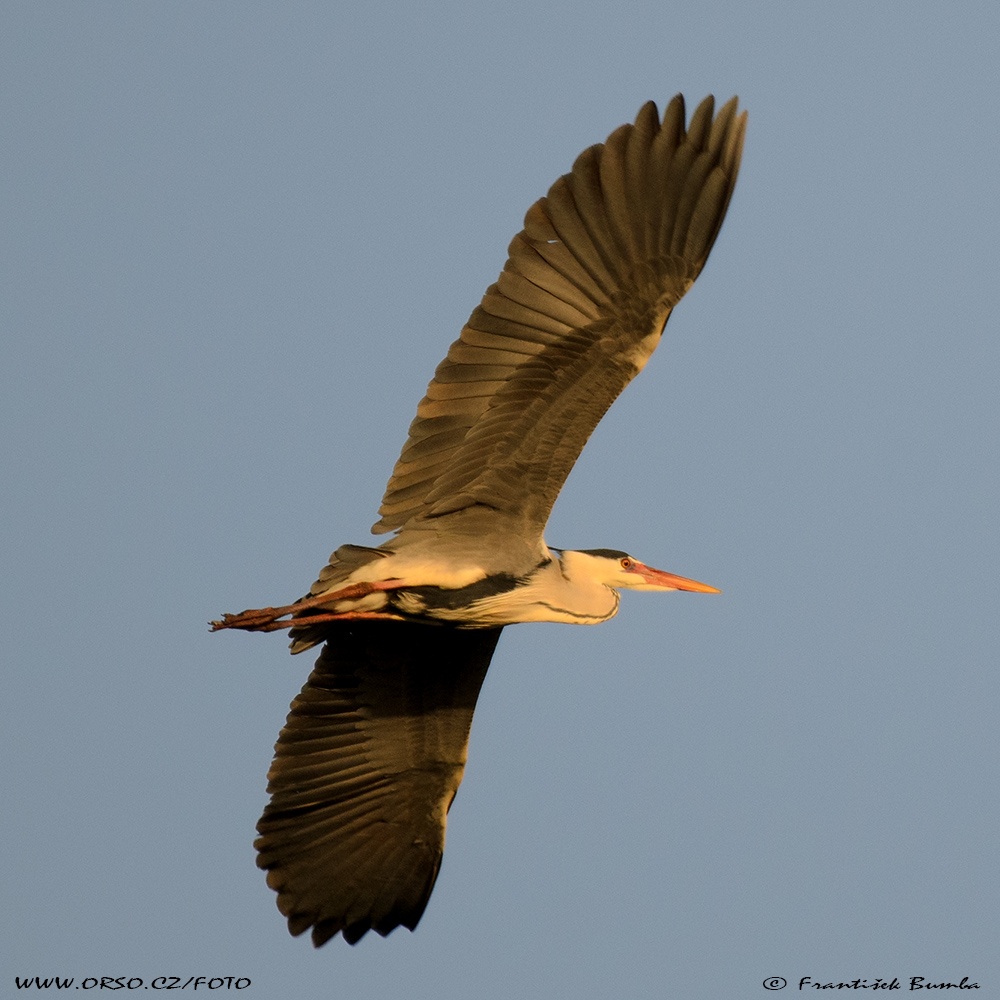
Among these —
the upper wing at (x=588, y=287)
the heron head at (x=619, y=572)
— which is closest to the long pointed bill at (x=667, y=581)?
the heron head at (x=619, y=572)

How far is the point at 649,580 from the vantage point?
33.2ft

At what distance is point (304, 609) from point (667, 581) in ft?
8.11

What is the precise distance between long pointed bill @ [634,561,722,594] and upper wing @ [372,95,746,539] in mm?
1375

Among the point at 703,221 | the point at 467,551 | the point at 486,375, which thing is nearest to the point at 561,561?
the point at 467,551

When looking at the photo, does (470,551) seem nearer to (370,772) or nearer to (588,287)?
(588,287)

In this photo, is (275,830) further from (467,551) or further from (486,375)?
(486,375)

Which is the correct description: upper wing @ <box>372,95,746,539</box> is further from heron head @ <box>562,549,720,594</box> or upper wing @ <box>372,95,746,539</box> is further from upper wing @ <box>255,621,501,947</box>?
upper wing @ <box>255,621,501,947</box>

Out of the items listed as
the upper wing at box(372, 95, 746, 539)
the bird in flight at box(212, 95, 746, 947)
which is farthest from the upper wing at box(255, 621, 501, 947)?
the upper wing at box(372, 95, 746, 539)

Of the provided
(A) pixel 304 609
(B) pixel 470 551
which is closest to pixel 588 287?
(B) pixel 470 551

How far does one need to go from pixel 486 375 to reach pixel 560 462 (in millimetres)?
656

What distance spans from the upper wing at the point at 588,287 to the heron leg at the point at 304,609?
995 mm

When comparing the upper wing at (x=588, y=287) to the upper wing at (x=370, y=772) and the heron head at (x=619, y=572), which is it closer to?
the heron head at (x=619, y=572)

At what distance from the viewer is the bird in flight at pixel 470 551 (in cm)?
873

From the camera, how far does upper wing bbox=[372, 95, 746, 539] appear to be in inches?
342
